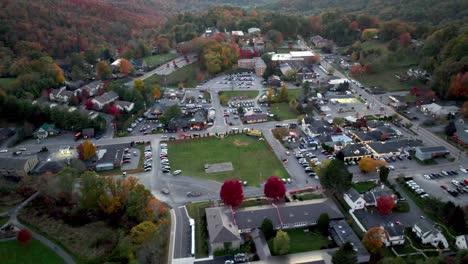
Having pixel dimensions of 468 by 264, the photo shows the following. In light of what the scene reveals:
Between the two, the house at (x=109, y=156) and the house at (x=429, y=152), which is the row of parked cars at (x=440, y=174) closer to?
the house at (x=429, y=152)

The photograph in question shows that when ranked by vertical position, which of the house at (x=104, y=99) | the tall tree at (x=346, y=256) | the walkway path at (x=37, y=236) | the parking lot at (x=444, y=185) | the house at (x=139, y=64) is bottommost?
the parking lot at (x=444, y=185)

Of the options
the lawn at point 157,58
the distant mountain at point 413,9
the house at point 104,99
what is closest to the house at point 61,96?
the house at point 104,99

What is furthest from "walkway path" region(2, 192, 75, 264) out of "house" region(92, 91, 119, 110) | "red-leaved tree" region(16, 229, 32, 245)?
"house" region(92, 91, 119, 110)

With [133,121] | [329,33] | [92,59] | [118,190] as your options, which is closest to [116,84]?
[133,121]

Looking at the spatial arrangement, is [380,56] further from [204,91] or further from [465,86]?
[204,91]

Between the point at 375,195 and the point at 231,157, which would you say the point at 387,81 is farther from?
the point at 375,195

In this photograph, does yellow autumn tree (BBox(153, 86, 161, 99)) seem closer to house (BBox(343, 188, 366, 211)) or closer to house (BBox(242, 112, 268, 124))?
house (BBox(242, 112, 268, 124))

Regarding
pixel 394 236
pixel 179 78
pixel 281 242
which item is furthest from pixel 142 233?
pixel 179 78
